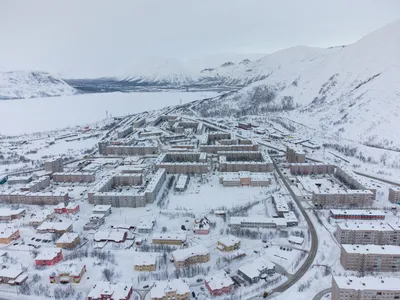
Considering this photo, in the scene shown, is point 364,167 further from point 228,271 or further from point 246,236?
point 228,271

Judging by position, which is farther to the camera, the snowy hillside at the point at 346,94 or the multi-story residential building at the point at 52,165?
the snowy hillside at the point at 346,94

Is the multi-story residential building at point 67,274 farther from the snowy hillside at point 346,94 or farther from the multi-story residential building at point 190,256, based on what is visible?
the snowy hillside at point 346,94

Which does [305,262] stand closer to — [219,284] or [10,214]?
[219,284]

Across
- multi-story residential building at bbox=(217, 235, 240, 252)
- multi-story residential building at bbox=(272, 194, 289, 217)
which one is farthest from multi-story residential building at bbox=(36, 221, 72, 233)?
multi-story residential building at bbox=(272, 194, 289, 217)

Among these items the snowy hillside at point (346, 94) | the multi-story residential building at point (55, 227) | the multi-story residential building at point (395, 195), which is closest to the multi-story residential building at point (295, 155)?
the multi-story residential building at point (395, 195)

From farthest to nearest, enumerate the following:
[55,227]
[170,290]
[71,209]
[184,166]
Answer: [184,166], [71,209], [55,227], [170,290]

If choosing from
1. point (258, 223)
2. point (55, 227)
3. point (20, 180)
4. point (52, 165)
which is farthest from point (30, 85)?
point (258, 223)

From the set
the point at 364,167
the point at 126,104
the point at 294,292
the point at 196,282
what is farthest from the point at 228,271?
the point at 126,104
